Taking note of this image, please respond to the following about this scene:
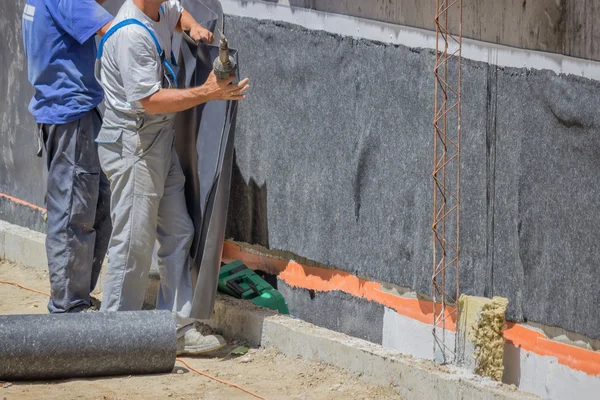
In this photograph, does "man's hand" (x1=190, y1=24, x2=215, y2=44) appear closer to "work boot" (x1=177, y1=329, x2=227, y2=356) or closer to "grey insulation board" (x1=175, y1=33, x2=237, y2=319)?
"grey insulation board" (x1=175, y1=33, x2=237, y2=319)

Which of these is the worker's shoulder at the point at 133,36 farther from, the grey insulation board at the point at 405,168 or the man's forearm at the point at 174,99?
the grey insulation board at the point at 405,168

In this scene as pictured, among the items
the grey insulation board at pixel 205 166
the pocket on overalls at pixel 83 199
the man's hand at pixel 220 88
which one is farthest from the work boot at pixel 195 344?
the man's hand at pixel 220 88

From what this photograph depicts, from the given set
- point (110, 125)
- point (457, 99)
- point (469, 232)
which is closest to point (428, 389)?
point (469, 232)

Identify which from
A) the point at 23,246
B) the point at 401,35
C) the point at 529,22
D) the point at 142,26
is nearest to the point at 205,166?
the point at 142,26

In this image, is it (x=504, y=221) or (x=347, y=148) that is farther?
(x=347, y=148)

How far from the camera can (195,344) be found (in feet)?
20.0

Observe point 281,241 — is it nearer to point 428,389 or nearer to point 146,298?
point 146,298

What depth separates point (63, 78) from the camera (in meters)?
6.61

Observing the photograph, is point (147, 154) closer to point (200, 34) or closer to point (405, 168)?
point (200, 34)

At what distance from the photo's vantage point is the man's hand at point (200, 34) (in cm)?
613

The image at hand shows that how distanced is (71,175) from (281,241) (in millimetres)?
1429

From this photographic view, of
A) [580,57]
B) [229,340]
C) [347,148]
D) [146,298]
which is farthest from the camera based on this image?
[146,298]

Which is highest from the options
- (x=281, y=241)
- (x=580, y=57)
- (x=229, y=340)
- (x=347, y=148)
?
(x=580, y=57)

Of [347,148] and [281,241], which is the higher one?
[347,148]
